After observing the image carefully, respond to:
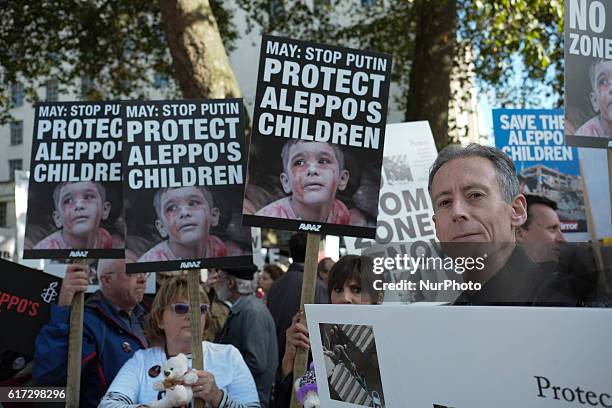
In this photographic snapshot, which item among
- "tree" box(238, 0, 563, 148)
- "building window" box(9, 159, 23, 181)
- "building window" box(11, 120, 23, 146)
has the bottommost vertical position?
"tree" box(238, 0, 563, 148)

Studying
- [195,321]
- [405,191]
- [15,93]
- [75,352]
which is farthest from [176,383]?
[15,93]

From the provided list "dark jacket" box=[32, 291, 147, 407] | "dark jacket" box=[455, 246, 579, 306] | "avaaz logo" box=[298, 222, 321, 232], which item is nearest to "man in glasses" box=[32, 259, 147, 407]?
"dark jacket" box=[32, 291, 147, 407]

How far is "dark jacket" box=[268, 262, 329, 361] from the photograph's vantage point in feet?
18.1

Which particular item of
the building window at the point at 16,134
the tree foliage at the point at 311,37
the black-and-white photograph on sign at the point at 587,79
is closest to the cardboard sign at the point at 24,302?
the black-and-white photograph on sign at the point at 587,79

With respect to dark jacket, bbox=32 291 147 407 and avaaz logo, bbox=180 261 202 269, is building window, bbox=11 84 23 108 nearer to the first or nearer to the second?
dark jacket, bbox=32 291 147 407

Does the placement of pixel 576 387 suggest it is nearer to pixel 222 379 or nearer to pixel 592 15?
pixel 222 379

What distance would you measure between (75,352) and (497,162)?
8.20 feet

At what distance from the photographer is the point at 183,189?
3906 mm

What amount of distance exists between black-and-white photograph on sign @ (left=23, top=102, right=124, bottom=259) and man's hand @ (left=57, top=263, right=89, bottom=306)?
0.48ft

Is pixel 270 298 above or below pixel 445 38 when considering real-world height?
below

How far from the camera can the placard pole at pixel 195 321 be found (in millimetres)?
3490

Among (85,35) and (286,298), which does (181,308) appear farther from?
(85,35)

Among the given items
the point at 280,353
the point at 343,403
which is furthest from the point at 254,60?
the point at 343,403

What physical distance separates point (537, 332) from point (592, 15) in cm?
302
